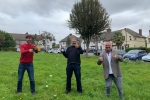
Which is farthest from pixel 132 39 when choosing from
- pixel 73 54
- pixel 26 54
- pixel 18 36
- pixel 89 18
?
pixel 26 54

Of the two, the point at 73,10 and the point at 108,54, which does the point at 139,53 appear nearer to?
the point at 73,10

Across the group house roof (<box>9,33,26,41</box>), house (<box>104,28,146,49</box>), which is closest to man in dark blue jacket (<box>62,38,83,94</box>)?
house (<box>104,28,146,49</box>)

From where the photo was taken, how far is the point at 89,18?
2344 centimetres

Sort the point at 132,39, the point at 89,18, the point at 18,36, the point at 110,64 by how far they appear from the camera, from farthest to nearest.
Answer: the point at 18,36, the point at 132,39, the point at 89,18, the point at 110,64

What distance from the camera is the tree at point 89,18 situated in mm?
23438

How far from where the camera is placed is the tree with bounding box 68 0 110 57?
23.4 m

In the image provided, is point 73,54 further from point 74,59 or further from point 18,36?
point 18,36

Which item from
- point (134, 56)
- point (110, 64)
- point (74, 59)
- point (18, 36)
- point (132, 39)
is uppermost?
point (18, 36)

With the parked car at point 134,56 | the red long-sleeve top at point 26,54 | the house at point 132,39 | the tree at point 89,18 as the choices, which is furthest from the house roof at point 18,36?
the red long-sleeve top at point 26,54

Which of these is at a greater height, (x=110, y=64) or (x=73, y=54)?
(x=73, y=54)

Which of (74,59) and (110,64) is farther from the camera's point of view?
(74,59)

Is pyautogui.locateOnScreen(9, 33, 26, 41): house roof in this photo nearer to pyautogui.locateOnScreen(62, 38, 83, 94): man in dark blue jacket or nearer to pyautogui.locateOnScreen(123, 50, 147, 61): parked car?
pyautogui.locateOnScreen(123, 50, 147, 61): parked car

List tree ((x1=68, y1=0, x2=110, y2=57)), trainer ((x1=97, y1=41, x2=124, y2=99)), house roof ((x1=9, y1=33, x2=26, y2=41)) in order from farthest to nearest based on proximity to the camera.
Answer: house roof ((x1=9, y1=33, x2=26, y2=41)) → tree ((x1=68, y1=0, x2=110, y2=57)) → trainer ((x1=97, y1=41, x2=124, y2=99))

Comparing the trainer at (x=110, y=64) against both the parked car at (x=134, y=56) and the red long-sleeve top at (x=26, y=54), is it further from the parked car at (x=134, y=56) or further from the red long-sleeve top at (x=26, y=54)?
the parked car at (x=134, y=56)
